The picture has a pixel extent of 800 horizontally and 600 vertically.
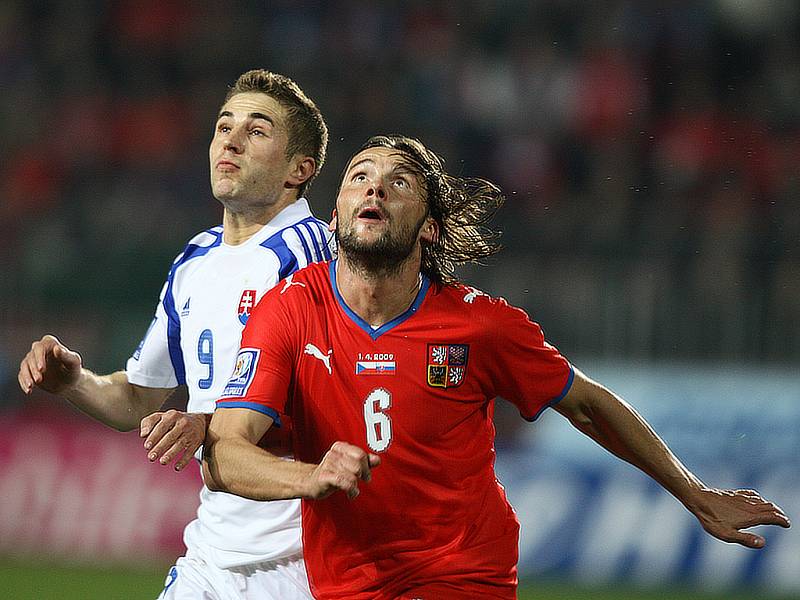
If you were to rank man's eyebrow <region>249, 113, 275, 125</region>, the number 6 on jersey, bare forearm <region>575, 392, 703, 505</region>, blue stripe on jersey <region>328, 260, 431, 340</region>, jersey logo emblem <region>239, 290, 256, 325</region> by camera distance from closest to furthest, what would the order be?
the number 6 on jersey
blue stripe on jersey <region>328, 260, 431, 340</region>
bare forearm <region>575, 392, 703, 505</region>
jersey logo emblem <region>239, 290, 256, 325</region>
man's eyebrow <region>249, 113, 275, 125</region>

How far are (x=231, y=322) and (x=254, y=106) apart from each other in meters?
0.94

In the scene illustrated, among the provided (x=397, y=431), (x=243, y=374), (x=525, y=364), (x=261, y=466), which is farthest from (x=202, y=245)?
(x=261, y=466)

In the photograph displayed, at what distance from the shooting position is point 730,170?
42.4 feet

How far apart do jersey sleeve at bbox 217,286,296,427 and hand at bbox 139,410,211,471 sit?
0.65ft

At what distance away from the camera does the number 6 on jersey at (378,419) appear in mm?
4355

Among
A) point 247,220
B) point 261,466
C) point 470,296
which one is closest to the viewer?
point 261,466

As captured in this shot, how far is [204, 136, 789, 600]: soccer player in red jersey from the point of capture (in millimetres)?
4359

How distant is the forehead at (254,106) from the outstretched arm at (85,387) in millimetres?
1193

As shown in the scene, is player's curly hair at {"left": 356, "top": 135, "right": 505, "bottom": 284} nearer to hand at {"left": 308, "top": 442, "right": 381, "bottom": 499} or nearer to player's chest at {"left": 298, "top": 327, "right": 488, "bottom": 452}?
player's chest at {"left": 298, "top": 327, "right": 488, "bottom": 452}

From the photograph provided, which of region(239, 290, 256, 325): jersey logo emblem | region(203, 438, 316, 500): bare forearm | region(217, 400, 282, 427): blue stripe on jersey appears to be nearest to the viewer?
region(203, 438, 316, 500): bare forearm

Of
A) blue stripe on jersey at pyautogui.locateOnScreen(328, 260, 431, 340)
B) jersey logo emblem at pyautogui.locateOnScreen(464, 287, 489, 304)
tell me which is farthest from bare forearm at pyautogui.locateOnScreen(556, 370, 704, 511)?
blue stripe on jersey at pyautogui.locateOnScreen(328, 260, 431, 340)

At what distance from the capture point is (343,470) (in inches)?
141

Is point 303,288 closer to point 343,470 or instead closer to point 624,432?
point 343,470

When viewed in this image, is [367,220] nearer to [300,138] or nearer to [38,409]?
[300,138]
